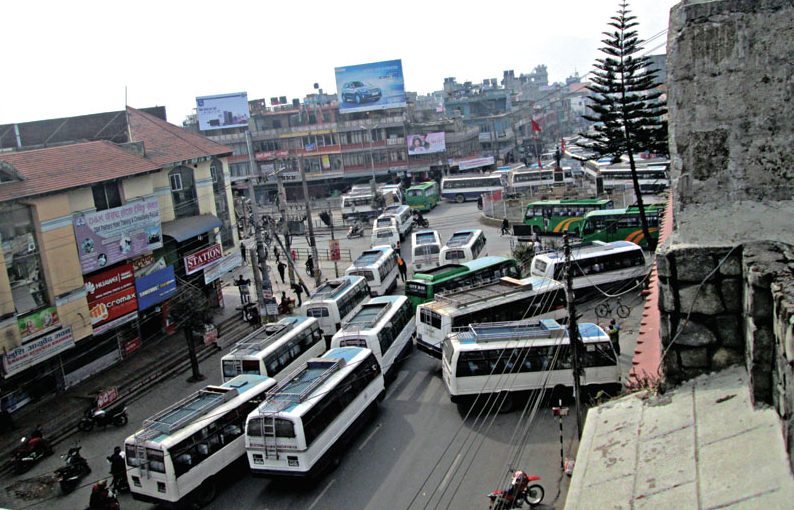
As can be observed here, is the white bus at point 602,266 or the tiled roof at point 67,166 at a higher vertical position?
the tiled roof at point 67,166

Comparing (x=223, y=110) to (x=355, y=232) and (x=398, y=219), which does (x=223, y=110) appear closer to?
(x=355, y=232)

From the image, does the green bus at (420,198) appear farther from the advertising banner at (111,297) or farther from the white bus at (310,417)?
the white bus at (310,417)

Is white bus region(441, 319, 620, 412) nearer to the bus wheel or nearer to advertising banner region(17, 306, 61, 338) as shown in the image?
the bus wheel

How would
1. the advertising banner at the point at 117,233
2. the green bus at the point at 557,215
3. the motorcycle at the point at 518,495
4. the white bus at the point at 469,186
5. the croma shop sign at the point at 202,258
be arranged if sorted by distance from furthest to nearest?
the white bus at the point at 469,186 < the green bus at the point at 557,215 < the croma shop sign at the point at 202,258 < the advertising banner at the point at 117,233 < the motorcycle at the point at 518,495

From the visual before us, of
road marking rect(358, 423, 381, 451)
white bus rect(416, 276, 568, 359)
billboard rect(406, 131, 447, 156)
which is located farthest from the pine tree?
billboard rect(406, 131, 447, 156)

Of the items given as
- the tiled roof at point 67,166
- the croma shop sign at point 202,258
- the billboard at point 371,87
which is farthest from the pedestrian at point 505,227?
the billboard at point 371,87

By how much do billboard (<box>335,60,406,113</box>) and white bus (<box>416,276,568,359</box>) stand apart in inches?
1712

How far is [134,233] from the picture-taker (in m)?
20.2

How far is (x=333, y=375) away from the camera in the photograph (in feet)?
46.2

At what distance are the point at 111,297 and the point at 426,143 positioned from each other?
139 feet

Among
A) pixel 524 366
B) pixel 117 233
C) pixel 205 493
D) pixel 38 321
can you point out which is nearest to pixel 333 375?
pixel 205 493

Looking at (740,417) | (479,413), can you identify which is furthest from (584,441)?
(479,413)

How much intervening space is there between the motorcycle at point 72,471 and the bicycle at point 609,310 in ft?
46.0

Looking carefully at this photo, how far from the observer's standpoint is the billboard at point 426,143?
2306 inches
